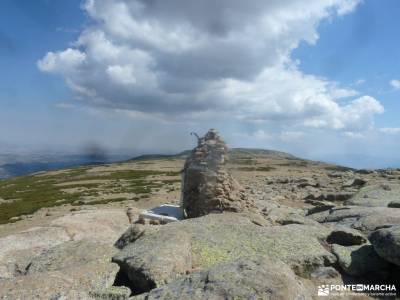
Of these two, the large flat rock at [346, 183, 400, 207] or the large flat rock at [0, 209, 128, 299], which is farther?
the large flat rock at [346, 183, 400, 207]

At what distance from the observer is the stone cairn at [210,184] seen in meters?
22.2

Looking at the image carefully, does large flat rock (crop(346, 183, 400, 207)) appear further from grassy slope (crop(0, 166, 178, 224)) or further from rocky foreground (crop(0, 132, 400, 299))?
grassy slope (crop(0, 166, 178, 224))

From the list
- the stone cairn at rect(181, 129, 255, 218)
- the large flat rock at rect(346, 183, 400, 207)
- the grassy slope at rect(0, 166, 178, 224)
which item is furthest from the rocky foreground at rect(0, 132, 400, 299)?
the grassy slope at rect(0, 166, 178, 224)

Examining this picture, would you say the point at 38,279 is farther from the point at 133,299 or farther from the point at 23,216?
the point at 23,216

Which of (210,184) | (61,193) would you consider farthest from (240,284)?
(61,193)

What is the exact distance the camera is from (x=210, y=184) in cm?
2250

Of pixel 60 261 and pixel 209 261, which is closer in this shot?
pixel 209 261

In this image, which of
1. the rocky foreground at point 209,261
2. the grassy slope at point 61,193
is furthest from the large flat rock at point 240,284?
the grassy slope at point 61,193

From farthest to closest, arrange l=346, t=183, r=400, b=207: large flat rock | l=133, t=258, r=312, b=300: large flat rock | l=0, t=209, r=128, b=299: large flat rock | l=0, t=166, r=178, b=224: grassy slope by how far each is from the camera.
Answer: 1. l=0, t=166, r=178, b=224: grassy slope
2. l=346, t=183, r=400, b=207: large flat rock
3. l=0, t=209, r=128, b=299: large flat rock
4. l=133, t=258, r=312, b=300: large flat rock

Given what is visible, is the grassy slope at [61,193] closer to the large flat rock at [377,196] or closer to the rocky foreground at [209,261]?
the large flat rock at [377,196]

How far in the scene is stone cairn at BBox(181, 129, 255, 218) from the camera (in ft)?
72.7

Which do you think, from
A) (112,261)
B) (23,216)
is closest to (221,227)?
(112,261)

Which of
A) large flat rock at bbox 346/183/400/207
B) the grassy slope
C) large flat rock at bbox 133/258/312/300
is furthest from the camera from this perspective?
the grassy slope

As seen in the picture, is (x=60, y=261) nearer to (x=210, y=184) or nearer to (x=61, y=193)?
(x=210, y=184)
